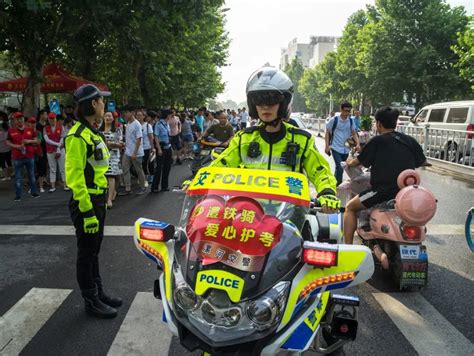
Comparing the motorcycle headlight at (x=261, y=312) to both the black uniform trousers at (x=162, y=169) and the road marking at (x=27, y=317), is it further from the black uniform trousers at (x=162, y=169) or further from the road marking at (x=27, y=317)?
the black uniform trousers at (x=162, y=169)

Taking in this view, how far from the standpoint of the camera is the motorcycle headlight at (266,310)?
6.81 ft

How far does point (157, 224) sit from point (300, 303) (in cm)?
98

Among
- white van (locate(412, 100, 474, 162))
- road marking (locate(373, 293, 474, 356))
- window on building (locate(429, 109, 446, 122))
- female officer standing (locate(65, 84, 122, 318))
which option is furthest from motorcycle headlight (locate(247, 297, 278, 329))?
window on building (locate(429, 109, 446, 122))

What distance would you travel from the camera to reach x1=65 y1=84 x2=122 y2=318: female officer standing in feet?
12.2

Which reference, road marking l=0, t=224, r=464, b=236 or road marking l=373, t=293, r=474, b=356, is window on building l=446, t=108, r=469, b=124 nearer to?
road marking l=0, t=224, r=464, b=236

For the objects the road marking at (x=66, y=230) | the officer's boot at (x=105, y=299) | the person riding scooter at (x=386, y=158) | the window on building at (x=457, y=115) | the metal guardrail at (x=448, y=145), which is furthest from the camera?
the window on building at (x=457, y=115)

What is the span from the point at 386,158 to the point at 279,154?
2.15 metres

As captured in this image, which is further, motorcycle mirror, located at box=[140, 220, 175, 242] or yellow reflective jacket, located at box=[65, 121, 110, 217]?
yellow reflective jacket, located at box=[65, 121, 110, 217]

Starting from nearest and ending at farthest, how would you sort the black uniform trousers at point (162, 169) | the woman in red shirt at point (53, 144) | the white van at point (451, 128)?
1. the woman in red shirt at point (53, 144)
2. the black uniform trousers at point (162, 169)
3. the white van at point (451, 128)

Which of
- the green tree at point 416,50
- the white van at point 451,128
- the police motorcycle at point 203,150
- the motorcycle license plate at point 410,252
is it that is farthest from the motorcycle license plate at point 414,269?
the green tree at point 416,50

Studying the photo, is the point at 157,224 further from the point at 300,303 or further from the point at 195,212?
the point at 300,303

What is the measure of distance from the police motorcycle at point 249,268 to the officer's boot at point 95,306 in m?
1.60

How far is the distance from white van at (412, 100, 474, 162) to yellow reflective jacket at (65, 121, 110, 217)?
11.7 m

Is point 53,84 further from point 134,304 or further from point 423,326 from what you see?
point 423,326
